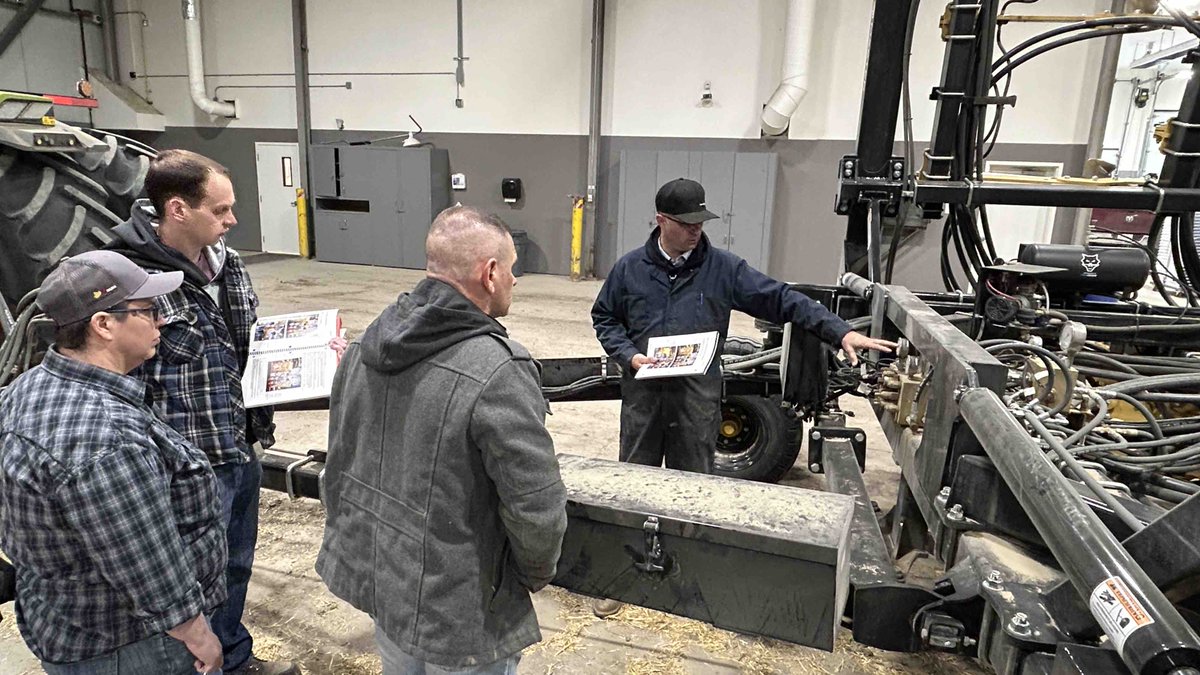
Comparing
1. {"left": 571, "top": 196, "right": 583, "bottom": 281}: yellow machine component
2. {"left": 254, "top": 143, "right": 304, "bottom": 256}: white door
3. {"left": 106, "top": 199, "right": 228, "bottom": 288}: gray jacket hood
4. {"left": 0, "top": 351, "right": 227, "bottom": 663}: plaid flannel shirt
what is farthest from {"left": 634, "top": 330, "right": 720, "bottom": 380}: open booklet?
{"left": 254, "top": 143, "right": 304, "bottom": 256}: white door

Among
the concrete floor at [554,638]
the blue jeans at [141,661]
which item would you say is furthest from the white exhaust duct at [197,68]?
the blue jeans at [141,661]

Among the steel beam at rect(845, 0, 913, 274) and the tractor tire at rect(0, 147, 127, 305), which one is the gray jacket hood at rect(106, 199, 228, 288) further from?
the steel beam at rect(845, 0, 913, 274)

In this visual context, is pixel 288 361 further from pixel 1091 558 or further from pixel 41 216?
pixel 1091 558

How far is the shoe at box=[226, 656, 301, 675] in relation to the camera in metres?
2.38

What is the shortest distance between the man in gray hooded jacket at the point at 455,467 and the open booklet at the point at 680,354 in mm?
1324

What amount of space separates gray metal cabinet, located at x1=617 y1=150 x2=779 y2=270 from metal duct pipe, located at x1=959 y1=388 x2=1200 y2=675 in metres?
7.92

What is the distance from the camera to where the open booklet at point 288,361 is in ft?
7.28

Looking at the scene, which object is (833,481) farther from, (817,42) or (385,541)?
(817,42)

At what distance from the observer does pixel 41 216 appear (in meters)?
3.02

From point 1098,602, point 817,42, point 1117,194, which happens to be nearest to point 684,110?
point 817,42

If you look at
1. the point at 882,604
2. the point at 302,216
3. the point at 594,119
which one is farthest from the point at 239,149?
the point at 882,604

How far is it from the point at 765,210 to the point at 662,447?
6.90 meters

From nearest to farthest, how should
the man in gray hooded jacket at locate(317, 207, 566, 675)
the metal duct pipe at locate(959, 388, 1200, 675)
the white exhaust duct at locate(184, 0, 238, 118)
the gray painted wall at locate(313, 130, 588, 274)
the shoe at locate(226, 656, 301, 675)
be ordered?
the metal duct pipe at locate(959, 388, 1200, 675) < the man in gray hooded jacket at locate(317, 207, 566, 675) < the shoe at locate(226, 656, 301, 675) < the gray painted wall at locate(313, 130, 588, 274) < the white exhaust duct at locate(184, 0, 238, 118)

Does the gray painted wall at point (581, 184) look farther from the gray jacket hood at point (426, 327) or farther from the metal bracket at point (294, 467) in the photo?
the gray jacket hood at point (426, 327)
